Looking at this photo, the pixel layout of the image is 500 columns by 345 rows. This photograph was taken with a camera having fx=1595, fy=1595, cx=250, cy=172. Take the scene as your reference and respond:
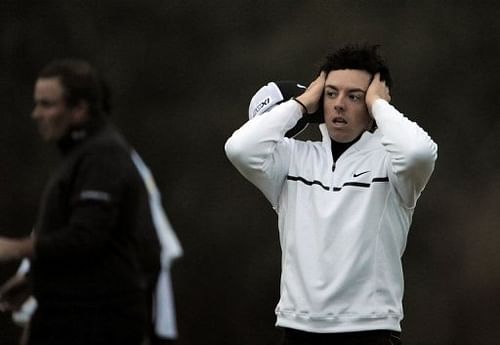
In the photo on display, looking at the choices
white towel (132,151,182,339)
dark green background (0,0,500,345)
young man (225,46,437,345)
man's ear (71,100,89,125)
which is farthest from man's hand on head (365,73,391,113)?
dark green background (0,0,500,345)

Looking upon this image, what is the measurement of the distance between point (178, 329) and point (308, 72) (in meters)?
1.96

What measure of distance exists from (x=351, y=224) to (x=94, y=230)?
1.09 metres

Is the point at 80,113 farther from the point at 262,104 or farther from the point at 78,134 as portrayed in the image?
the point at 262,104

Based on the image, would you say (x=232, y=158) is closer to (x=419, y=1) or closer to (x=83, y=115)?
(x=83, y=115)

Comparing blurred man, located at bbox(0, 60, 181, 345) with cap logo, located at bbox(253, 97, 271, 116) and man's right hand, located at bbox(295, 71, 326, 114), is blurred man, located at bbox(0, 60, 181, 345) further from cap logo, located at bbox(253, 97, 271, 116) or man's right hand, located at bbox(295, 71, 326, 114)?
cap logo, located at bbox(253, 97, 271, 116)

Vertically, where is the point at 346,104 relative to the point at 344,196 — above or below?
above

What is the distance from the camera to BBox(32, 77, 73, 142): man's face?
4.60 m

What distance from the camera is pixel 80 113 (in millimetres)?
4609

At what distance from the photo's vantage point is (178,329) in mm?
10844

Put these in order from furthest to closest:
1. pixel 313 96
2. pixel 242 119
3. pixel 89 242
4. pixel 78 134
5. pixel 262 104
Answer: pixel 242 119 < pixel 262 104 < pixel 313 96 < pixel 78 134 < pixel 89 242

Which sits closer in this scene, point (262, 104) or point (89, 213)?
point (89, 213)

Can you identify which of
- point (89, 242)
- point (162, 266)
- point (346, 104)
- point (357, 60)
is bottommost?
point (162, 266)

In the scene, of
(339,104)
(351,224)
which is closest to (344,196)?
(351,224)

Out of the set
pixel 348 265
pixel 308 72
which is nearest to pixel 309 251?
pixel 348 265
